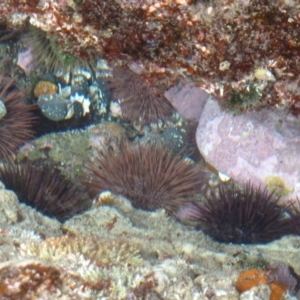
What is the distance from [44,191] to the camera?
4023 mm

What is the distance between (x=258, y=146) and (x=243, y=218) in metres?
1.00

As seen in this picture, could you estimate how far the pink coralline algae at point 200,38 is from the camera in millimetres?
3053

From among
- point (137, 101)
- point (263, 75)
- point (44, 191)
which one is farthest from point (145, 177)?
point (263, 75)

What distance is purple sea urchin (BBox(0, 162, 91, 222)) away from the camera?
3938 mm

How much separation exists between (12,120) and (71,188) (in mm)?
1190

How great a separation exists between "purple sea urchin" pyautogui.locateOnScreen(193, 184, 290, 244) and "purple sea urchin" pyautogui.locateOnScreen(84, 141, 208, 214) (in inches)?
13.9

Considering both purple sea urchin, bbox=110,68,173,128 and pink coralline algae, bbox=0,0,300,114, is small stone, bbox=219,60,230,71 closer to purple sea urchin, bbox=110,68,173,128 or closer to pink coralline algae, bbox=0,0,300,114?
pink coralline algae, bbox=0,0,300,114

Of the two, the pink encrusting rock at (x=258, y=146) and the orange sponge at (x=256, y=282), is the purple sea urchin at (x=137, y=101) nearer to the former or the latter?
the pink encrusting rock at (x=258, y=146)

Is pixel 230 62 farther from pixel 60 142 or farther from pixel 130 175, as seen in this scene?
pixel 60 142

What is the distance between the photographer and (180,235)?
3.62 metres

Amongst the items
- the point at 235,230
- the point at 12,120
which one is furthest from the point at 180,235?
the point at 12,120

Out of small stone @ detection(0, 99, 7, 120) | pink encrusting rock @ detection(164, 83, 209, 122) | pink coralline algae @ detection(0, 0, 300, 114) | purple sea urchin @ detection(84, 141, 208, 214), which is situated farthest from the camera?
pink encrusting rock @ detection(164, 83, 209, 122)

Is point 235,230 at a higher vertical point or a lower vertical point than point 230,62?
lower

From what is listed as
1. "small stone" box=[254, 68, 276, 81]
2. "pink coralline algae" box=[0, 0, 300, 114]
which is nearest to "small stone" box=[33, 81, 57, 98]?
"pink coralline algae" box=[0, 0, 300, 114]
